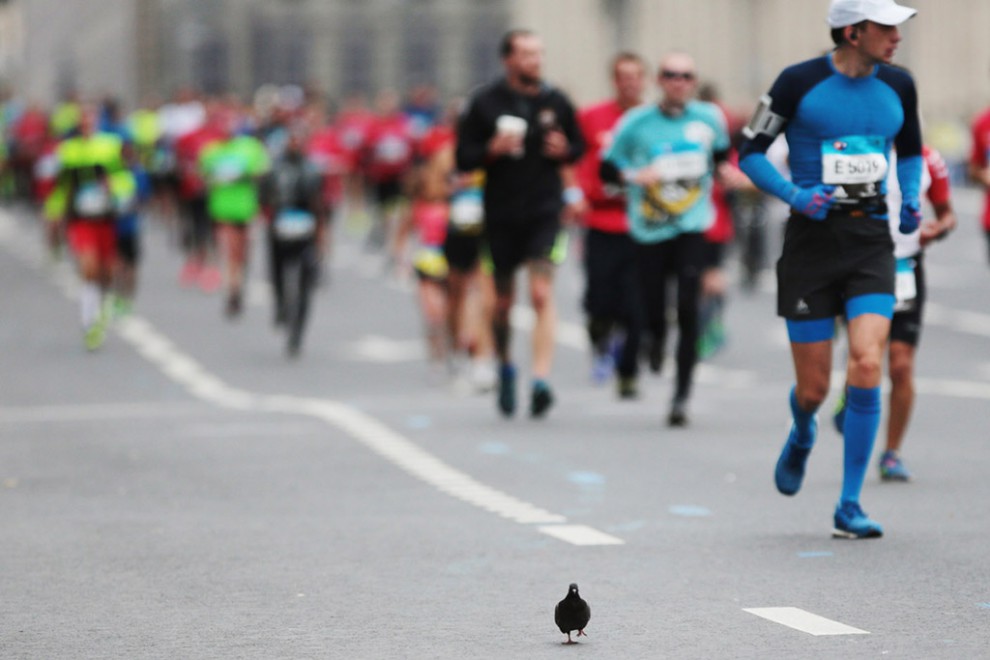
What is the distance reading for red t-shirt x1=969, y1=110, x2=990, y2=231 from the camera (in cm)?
1773

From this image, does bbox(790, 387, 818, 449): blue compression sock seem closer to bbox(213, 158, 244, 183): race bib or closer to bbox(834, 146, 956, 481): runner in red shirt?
bbox(834, 146, 956, 481): runner in red shirt

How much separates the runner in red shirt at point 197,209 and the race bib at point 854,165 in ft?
68.1

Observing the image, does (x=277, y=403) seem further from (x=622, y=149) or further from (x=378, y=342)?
(x=378, y=342)

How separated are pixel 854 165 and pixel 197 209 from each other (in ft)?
77.2

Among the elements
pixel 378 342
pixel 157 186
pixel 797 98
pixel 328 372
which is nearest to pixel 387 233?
pixel 157 186

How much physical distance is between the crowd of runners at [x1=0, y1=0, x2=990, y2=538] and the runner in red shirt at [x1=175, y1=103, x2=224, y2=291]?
34.3 inches

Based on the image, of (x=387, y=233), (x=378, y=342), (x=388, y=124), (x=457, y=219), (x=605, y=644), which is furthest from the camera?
(x=388, y=124)

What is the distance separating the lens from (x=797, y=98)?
9.58 metres

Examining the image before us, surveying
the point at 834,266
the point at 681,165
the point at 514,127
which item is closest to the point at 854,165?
the point at 834,266

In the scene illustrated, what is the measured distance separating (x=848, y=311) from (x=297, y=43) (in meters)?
107

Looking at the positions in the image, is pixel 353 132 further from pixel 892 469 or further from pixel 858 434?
pixel 858 434

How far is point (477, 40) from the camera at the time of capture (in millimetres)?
116250

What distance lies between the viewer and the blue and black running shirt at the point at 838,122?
376 inches

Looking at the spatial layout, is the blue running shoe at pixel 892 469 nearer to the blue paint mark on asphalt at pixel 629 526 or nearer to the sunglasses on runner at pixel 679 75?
the blue paint mark on asphalt at pixel 629 526
